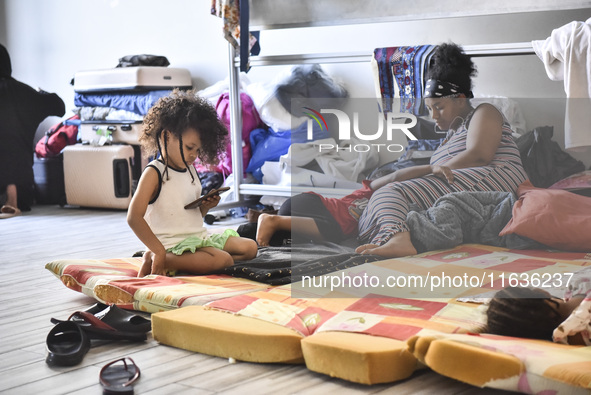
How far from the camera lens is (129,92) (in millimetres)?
3924

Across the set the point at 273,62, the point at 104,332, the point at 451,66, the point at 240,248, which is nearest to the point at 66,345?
the point at 104,332

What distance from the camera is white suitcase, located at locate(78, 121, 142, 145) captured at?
153 inches

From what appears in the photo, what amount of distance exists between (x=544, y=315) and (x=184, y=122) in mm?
1152

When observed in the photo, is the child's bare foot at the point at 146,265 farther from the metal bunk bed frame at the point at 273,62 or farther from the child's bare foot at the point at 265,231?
the metal bunk bed frame at the point at 273,62

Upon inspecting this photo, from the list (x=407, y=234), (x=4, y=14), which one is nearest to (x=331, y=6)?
(x=407, y=234)

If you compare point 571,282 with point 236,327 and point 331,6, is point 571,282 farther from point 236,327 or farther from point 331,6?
point 331,6

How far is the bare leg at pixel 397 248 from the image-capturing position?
1744 mm

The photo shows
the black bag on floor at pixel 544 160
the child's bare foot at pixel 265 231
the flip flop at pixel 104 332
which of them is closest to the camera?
the flip flop at pixel 104 332

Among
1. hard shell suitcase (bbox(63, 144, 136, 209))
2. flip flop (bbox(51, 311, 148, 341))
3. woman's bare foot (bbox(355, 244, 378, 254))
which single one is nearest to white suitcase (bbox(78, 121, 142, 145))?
hard shell suitcase (bbox(63, 144, 136, 209))

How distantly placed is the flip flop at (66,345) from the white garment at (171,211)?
0.54m

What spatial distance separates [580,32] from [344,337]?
1430 mm

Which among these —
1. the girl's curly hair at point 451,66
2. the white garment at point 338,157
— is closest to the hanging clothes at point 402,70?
the girl's curly hair at point 451,66

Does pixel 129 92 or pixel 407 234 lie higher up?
pixel 129 92

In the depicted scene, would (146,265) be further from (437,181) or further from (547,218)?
(547,218)
